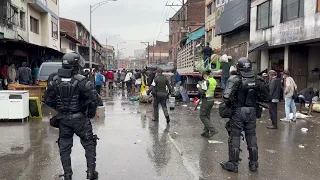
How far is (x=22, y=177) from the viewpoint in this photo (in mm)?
5293

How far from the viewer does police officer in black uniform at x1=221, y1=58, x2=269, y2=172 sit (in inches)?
218

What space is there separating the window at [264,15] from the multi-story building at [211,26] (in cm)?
1104

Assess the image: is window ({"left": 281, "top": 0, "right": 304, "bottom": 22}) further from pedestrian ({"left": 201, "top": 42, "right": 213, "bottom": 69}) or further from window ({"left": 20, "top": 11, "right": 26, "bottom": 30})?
window ({"left": 20, "top": 11, "right": 26, "bottom": 30})

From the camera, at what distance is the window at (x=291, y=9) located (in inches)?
633

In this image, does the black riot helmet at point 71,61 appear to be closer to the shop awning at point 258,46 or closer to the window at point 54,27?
the shop awning at point 258,46

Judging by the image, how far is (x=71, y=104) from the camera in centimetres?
482

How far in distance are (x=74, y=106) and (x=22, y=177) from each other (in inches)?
59.6

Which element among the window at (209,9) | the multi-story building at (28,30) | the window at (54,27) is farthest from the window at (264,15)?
the window at (54,27)

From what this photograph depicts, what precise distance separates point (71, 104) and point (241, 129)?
9.06ft

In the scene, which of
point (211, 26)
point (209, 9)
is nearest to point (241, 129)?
point (211, 26)

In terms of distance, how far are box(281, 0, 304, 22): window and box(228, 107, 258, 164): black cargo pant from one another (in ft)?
39.7

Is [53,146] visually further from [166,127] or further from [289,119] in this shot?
[289,119]

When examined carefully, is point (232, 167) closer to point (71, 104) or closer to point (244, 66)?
point (244, 66)

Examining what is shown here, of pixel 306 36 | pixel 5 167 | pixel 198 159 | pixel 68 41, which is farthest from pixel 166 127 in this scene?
pixel 68 41
